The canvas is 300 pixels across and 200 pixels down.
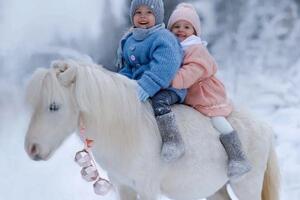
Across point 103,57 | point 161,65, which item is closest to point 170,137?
point 161,65

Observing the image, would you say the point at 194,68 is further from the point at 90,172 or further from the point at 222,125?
the point at 90,172

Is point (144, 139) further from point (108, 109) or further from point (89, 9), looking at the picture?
point (89, 9)

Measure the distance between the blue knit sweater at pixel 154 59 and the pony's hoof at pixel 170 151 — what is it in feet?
0.77

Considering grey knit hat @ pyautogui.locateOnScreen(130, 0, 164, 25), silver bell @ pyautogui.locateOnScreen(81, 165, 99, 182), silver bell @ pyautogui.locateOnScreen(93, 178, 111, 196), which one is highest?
grey knit hat @ pyautogui.locateOnScreen(130, 0, 164, 25)

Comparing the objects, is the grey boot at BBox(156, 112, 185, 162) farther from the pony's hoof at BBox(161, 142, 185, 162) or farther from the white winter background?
the white winter background

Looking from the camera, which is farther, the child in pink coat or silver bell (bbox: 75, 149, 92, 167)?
the child in pink coat

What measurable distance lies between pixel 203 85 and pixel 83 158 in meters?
0.68

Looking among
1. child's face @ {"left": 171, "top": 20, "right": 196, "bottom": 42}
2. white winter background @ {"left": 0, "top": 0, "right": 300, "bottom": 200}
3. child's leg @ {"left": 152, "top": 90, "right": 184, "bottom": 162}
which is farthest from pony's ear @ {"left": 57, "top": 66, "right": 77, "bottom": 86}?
white winter background @ {"left": 0, "top": 0, "right": 300, "bottom": 200}

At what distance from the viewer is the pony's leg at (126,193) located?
8.21 feet

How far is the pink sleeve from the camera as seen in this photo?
2.47 meters

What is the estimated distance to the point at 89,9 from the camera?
274 inches

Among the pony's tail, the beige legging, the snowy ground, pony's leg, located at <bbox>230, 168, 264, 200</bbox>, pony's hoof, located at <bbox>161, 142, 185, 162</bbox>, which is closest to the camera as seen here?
pony's hoof, located at <bbox>161, 142, 185, 162</bbox>

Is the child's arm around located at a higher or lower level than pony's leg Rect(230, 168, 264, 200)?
higher

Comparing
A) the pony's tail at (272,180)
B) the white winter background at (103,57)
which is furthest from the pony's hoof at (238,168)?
the white winter background at (103,57)
